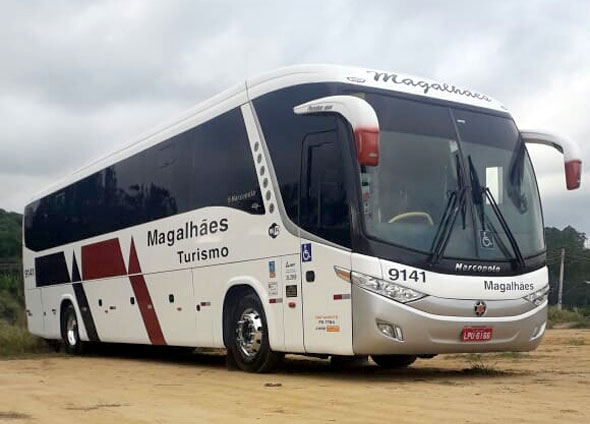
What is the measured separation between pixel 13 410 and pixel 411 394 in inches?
141

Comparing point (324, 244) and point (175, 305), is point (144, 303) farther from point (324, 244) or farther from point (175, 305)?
point (324, 244)

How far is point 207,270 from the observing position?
12156mm

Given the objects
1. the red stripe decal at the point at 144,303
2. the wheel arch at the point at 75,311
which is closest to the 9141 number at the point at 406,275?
the red stripe decal at the point at 144,303

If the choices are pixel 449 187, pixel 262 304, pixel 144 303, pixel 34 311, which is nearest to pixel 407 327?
pixel 449 187

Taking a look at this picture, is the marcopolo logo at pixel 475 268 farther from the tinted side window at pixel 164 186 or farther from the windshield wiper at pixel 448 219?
the tinted side window at pixel 164 186

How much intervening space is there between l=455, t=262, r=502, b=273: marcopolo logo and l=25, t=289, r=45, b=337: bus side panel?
12.4 m

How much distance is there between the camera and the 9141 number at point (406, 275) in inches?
364

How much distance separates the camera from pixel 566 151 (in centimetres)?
1109

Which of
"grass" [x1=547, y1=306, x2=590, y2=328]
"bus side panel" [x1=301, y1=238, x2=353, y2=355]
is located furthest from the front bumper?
"grass" [x1=547, y1=306, x2=590, y2=328]

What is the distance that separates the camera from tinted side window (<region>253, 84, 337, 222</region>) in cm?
1006

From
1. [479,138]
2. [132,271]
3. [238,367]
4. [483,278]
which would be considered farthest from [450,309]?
[132,271]

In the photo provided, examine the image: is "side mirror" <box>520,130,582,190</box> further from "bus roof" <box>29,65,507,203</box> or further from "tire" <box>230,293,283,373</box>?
"tire" <box>230,293,283,373</box>

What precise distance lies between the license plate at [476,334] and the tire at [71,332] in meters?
10.2

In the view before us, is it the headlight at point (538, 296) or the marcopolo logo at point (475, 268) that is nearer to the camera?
the marcopolo logo at point (475, 268)
